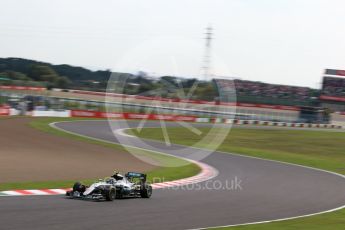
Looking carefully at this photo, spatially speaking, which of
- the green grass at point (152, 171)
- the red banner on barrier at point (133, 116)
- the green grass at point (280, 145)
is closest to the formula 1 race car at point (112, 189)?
the green grass at point (152, 171)

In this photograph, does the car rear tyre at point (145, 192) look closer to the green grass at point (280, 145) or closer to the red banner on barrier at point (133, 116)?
the green grass at point (280, 145)

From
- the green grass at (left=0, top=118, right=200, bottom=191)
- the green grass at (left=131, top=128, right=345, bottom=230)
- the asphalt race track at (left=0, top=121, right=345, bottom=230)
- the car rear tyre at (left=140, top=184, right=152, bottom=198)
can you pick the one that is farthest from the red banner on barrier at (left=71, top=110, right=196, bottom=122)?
the car rear tyre at (left=140, top=184, right=152, bottom=198)

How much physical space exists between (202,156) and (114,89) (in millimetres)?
8312

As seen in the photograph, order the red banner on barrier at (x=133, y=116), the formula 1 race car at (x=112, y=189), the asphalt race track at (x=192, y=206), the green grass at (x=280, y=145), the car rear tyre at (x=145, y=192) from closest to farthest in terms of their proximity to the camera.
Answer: the asphalt race track at (x=192, y=206)
the formula 1 race car at (x=112, y=189)
the car rear tyre at (x=145, y=192)
the green grass at (x=280, y=145)
the red banner on barrier at (x=133, y=116)

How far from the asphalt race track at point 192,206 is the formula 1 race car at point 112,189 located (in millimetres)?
275

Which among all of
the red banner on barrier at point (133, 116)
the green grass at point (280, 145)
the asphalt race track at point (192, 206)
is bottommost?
the green grass at point (280, 145)

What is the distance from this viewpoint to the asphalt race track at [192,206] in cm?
994

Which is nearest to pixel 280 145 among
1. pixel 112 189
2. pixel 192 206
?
pixel 192 206

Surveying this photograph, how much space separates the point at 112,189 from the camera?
13.1 m

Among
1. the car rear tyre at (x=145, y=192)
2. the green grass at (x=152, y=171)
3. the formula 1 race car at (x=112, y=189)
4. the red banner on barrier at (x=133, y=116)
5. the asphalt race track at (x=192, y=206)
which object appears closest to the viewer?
the asphalt race track at (x=192, y=206)

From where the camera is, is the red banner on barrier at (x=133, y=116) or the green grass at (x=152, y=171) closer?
the green grass at (x=152, y=171)

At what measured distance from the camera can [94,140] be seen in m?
32.8

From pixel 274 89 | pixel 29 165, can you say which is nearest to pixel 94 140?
pixel 29 165

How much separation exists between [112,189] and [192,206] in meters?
1.95
